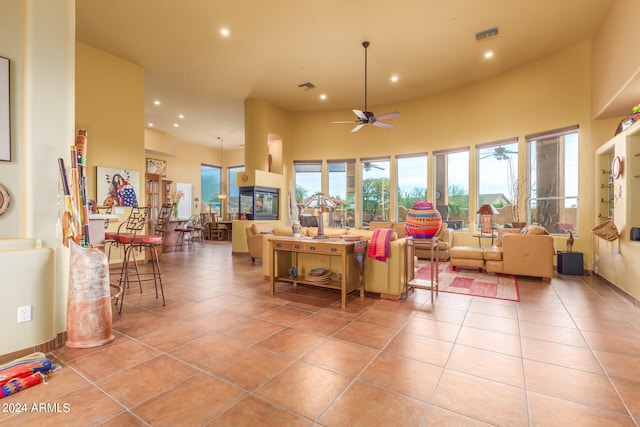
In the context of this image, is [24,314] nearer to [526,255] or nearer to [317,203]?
[317,203]

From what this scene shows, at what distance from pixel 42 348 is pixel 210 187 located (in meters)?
11.9

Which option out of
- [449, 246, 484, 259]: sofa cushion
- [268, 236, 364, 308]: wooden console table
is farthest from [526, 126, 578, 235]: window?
[268, 236, 364, 308]: wooden console table

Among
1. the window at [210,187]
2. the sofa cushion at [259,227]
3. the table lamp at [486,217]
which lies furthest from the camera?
the window at [210,187]

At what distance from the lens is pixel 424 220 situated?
3.20m

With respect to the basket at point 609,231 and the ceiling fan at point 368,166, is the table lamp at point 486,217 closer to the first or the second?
the basket at point 609,231

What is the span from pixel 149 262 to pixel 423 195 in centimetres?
713

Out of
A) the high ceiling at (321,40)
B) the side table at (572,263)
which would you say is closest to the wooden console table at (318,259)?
the high ceiling at (321,40)

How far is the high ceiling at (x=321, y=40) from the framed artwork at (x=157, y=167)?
3.64 meters

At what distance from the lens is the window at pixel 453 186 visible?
7.88 metres

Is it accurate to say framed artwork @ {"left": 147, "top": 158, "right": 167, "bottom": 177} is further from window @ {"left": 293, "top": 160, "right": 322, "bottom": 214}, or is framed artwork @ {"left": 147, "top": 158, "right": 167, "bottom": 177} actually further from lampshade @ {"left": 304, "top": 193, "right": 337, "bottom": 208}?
lampshade @ {"left": 304, "top": 193, "right": 337, "bottom": 208}

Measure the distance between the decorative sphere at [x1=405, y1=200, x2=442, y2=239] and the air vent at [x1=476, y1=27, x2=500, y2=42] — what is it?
4082mm

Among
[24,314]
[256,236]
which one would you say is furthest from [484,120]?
[24,314]

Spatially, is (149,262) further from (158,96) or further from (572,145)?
(572,145)

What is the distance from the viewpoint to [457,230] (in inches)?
314
